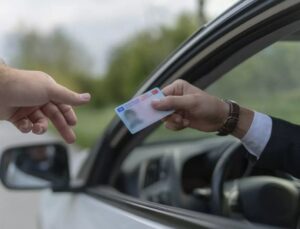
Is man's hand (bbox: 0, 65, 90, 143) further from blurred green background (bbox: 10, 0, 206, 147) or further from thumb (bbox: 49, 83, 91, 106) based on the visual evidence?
blurred green background (bbox: 10, 0, 206, 147)

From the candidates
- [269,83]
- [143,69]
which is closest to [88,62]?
[143,69]

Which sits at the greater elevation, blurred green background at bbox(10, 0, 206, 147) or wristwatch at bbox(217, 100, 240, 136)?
wristwatch at bbox(217, 100, 240, 136)

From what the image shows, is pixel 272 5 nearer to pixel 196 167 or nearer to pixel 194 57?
pixel 194 57

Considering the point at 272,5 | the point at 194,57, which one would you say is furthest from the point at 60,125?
the point at 272,5


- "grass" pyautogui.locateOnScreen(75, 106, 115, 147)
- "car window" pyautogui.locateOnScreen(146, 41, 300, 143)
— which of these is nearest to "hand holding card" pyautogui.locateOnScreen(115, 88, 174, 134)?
"car window" pyautogui.locateOnScreen(146, 41, 300, 143)

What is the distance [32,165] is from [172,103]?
1.74m

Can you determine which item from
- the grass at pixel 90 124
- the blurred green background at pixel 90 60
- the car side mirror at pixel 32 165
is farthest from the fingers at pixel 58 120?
the grass at pixel 90 124

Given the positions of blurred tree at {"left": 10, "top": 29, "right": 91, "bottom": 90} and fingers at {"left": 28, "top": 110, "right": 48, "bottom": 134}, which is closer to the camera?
fingers at {"left": 28, "top": 110, "right": 48, "bottom": 134}

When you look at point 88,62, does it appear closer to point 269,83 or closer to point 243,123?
point 269,83

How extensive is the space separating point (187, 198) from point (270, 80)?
2.69 ft

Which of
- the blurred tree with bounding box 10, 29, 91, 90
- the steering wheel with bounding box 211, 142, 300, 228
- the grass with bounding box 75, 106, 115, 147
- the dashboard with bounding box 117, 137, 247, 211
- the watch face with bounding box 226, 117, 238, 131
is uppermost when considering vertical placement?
the watch face with bounding box 226, 117, 238, 131

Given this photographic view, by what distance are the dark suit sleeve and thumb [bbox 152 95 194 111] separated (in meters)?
0.30

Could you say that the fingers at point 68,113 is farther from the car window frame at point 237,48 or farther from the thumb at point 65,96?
the car window frame at point 237,48

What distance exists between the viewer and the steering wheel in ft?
8.40
